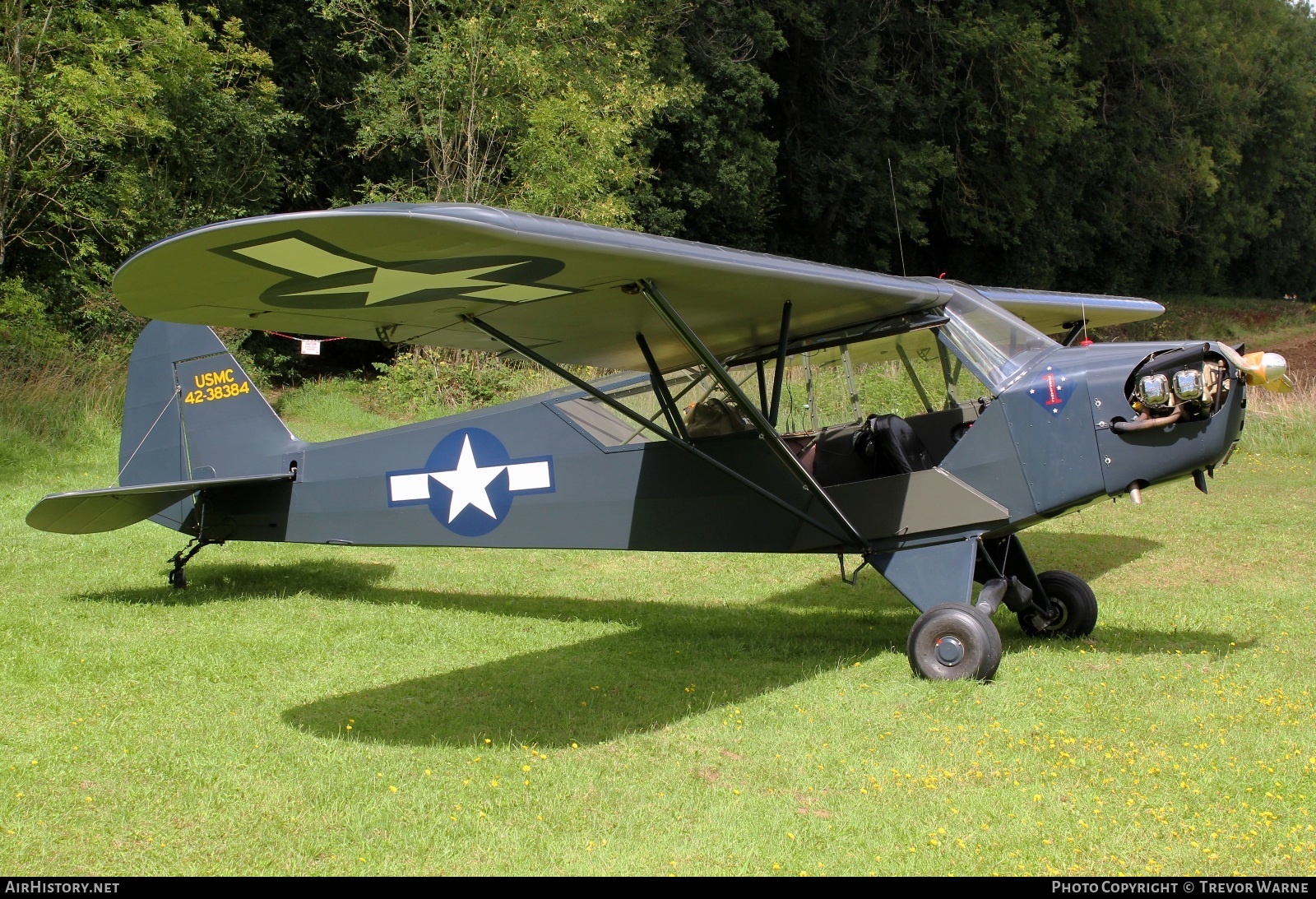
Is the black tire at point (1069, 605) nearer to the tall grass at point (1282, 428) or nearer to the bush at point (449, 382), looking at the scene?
the tall grass at point (1282, 428)

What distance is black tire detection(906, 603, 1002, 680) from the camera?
5.38m

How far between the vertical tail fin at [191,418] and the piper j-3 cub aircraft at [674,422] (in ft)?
0.10

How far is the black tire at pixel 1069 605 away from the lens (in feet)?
21.4

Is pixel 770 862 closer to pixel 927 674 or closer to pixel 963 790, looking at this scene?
pixel 963 790

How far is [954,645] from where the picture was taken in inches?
215

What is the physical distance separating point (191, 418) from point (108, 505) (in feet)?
4.44

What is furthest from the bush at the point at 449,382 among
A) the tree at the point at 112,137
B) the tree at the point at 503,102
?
the tree at the point at 112,137

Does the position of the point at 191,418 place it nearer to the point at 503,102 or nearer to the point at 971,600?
the point at 971,600

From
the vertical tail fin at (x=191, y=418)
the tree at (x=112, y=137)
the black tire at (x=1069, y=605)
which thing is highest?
the tree at (x=112, y=137)

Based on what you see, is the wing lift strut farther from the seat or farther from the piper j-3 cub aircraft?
the seat

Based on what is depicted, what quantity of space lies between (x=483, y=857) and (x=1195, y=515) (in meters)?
9.62

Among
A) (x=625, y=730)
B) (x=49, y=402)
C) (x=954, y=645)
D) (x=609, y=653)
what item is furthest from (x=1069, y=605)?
(x=49, y=402)

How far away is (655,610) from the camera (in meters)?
7.82

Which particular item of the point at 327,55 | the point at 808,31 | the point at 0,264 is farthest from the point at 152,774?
the point at 808,31
